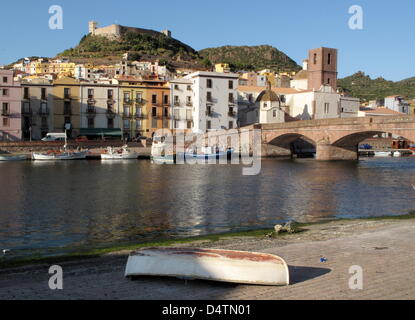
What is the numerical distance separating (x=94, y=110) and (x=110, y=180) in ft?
134

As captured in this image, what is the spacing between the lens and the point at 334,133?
221ft

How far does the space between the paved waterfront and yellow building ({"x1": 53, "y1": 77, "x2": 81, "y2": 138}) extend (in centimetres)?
6901

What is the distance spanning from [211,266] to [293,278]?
1.88 m

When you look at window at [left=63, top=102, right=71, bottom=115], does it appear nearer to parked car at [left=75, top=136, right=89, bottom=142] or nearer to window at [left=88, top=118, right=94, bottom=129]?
window at [left=88, top=118, right=94, bottom=129]

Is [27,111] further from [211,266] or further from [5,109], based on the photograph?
[211,266]

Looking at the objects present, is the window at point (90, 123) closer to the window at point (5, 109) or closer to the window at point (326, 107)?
the window at point (5, 109)

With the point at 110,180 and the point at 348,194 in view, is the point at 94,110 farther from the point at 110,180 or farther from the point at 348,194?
the point at 348,194

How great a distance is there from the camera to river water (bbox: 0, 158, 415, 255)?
2016 centimetres

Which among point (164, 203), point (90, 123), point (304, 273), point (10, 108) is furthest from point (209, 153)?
point (304, 273)

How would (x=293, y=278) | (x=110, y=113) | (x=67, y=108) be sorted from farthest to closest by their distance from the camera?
(x=110, y=113)
(x=67, y=108)
(x=293, y=278)

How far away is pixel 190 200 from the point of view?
30609mm

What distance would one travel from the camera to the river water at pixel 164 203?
2016 cm

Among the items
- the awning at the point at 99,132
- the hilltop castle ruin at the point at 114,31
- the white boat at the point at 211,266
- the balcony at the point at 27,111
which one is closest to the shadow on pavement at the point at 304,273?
the white boat at the point at 211,266
